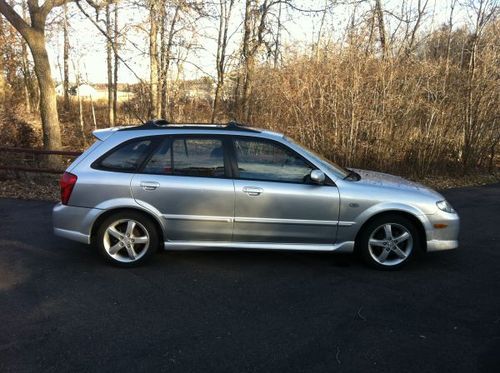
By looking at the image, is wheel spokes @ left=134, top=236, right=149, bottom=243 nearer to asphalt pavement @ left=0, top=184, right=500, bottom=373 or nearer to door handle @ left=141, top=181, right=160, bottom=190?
asphalt pavement @ left=0, top=184, right=500, bottom=373

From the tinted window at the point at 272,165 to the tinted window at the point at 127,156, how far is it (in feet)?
3.46

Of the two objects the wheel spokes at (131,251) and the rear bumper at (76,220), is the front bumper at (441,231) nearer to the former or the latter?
the wheel spokes at (131,251)

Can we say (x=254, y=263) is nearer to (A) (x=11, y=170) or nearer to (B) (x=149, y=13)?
(A) (x=11, y=170)

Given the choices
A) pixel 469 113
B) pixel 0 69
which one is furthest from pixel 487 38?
pixel 0 69

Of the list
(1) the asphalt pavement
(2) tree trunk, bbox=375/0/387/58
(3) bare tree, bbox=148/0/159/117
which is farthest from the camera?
(3) bare tree, bbox=148/0/159/117

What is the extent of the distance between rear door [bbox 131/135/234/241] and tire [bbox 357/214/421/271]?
5.04ft

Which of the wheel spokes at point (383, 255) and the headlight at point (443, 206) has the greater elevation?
the headlight at point (443, 206)

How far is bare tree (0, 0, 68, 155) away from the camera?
1097 centimetres

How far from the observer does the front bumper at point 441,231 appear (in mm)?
5121

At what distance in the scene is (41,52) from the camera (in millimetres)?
11180

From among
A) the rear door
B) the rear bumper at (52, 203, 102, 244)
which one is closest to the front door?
the rear door

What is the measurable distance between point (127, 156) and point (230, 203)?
50.4 inches

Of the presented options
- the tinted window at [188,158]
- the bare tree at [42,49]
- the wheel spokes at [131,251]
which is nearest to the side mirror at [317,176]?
the tinted window at [188,158]

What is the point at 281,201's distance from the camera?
16.4 feet
